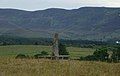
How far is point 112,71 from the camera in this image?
32.2ft

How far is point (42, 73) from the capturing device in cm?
927

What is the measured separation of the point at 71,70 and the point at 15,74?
173 centimetres

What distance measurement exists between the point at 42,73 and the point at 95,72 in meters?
1.51

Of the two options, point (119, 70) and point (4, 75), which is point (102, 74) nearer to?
point (119, 70)

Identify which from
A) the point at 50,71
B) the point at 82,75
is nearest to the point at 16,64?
the point at 50,71

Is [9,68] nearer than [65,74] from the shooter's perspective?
No

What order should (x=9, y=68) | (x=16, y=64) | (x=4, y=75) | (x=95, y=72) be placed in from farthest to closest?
(x=16, y=64) < (x=9, y=68) < (x=95, y=72) < (x=4, y=75)

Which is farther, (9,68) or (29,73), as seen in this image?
(9,68)

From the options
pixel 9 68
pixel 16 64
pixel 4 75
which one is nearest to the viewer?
pixel 4 75

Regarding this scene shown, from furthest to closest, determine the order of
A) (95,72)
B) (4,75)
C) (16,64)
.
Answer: (16,64)
(95,72)
(4,75)

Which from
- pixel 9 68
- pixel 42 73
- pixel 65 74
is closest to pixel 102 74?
pixel 65 74

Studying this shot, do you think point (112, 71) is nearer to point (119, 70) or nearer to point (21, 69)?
point (119, 70)

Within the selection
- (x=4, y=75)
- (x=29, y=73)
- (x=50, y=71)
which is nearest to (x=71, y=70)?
(x=50, y=71)

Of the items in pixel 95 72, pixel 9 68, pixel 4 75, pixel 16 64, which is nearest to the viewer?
pixel 4 75
